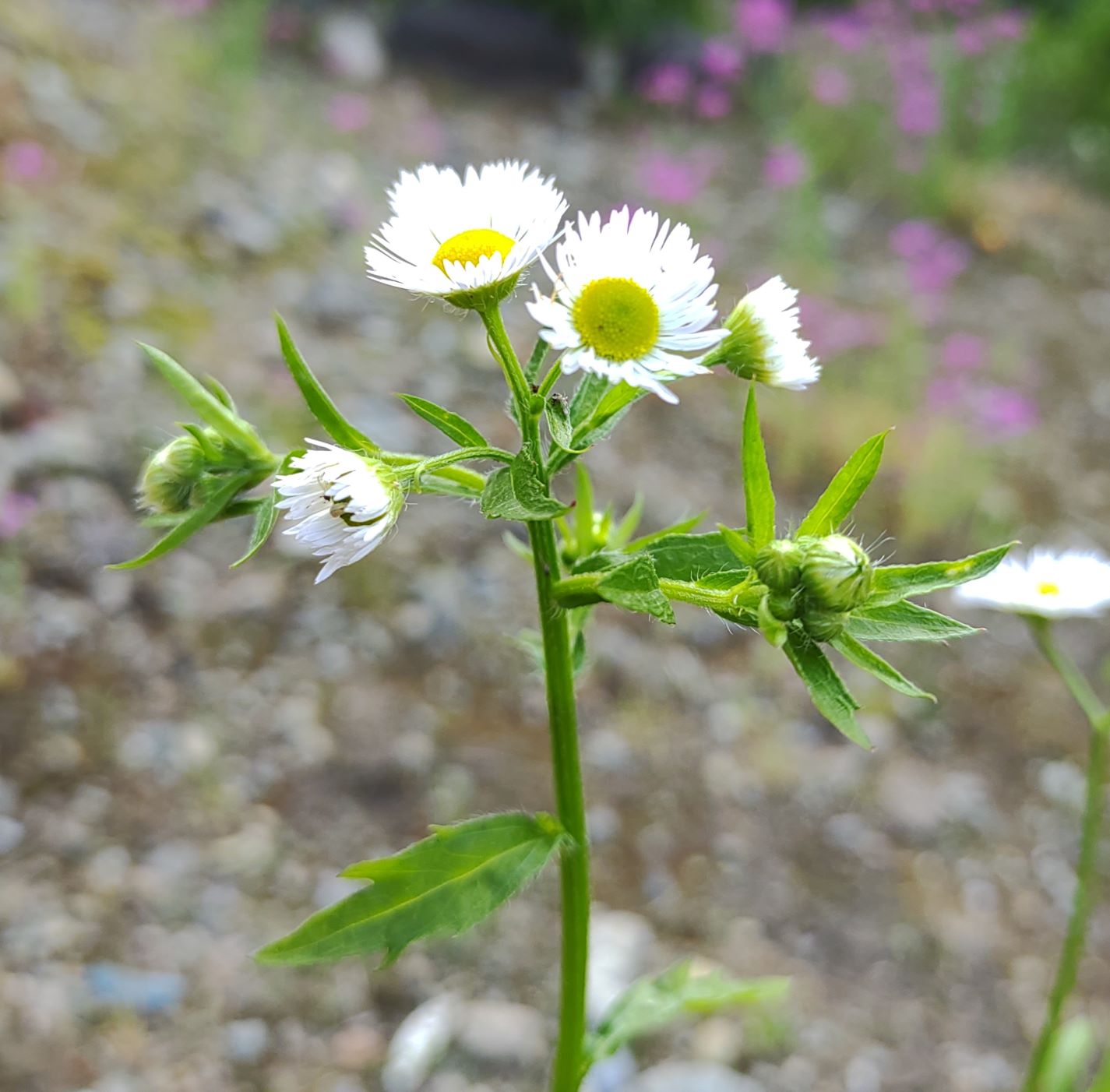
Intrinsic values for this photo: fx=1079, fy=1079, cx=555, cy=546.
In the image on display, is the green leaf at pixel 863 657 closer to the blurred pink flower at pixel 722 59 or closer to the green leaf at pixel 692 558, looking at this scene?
the green leaf at pixel 692 558

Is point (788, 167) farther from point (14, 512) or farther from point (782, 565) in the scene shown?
point (782, 565)

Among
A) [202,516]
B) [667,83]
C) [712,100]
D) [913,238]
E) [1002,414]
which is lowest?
[202,516]

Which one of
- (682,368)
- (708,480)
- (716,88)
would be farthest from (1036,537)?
(716,88)

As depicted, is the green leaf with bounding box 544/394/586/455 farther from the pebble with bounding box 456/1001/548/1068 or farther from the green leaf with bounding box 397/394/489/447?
the pebble with bounding box 456/1001/548/1068

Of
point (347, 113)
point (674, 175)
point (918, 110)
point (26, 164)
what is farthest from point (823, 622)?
point (918, 110)

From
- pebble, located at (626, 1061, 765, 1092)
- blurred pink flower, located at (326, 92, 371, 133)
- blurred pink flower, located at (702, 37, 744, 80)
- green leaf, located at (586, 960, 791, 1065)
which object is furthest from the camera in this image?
blurred pink flower, located at (702, 37, 744, 80)

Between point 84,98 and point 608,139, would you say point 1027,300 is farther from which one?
point 84,98

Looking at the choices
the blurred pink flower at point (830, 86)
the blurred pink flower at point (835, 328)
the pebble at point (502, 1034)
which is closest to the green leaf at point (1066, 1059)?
the pebble at point (502, 1034)

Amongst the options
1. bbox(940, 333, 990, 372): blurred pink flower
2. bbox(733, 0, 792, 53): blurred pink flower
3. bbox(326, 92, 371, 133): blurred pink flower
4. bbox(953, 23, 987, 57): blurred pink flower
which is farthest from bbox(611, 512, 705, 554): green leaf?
bbox(953, 23, 987, 57): blurred pink flower
